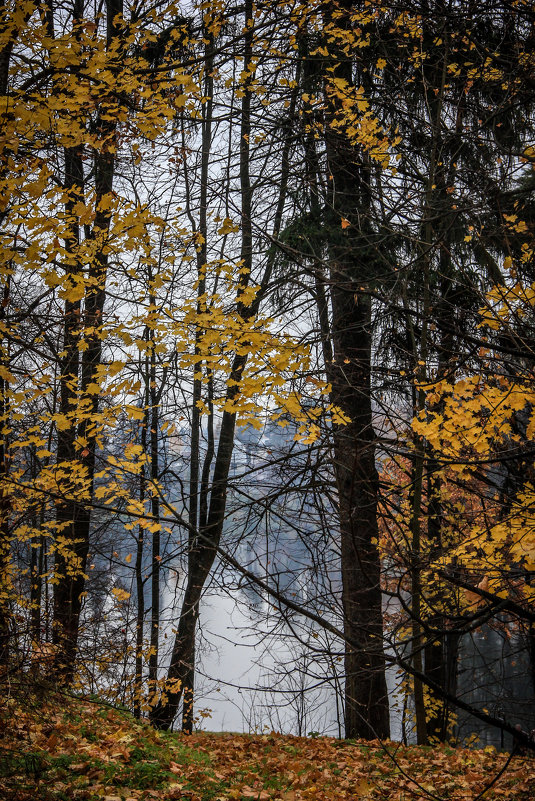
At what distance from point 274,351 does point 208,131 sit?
626cm

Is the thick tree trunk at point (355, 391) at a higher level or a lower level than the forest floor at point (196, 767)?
higher

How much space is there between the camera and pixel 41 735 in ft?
14.5

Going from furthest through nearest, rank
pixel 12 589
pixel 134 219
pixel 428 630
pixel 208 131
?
pixel 208 131
pixel 12 589
pixel 134 219
pixel 428 630

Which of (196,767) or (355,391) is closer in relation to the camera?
(196,767)

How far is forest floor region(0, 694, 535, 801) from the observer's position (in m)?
3.56

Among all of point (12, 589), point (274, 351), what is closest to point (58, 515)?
point (12, 589)

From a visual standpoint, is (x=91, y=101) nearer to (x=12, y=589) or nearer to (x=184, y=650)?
(x=12, y=589)

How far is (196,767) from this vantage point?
181 inches

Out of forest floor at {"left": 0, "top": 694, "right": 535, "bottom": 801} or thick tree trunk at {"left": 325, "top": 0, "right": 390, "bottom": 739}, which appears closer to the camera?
forest floor at {"left": 0, "top": 694, "right": 535, "bottom": 801}

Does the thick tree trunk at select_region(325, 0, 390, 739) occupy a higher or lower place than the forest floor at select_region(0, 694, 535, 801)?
higher

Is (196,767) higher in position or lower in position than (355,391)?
lower

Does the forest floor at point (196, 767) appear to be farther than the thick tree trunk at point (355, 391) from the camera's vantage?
No

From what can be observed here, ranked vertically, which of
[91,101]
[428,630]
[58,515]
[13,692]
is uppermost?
[91,101]

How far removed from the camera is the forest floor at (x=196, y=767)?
11.7 ft
